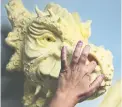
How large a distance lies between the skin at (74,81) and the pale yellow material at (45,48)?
0.20ft

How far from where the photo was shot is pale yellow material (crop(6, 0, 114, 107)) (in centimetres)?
79

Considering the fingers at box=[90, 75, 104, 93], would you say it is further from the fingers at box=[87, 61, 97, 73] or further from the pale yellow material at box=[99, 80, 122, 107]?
the pale yellow material at box=[99, 80, 122, 107]

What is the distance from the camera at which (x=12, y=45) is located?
875 millimetres

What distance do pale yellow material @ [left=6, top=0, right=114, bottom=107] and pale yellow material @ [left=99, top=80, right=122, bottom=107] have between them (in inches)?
8.1

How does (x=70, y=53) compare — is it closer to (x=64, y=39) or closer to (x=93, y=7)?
(x=64, y=39)

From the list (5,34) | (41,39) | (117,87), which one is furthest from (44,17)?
(117,87)

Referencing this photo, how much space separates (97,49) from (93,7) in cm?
32

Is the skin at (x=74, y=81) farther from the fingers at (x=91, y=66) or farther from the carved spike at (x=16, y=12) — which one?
Answer: the carved spike at (x=16, y=12)

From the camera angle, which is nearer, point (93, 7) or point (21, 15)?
point (21, 15)

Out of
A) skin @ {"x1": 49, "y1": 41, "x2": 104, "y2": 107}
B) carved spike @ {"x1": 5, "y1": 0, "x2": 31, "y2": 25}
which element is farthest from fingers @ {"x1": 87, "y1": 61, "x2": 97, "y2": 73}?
carved spike @ {"x1": 5, "y1": 0, "x2": 31, "y2": 25}

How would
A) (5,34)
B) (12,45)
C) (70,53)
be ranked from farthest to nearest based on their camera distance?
(5,34) → (12,45) → (70,53)

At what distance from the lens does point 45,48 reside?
82 cm

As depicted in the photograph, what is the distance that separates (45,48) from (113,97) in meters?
0.33

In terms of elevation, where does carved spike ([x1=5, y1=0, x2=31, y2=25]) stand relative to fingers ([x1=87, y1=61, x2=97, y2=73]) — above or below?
above
